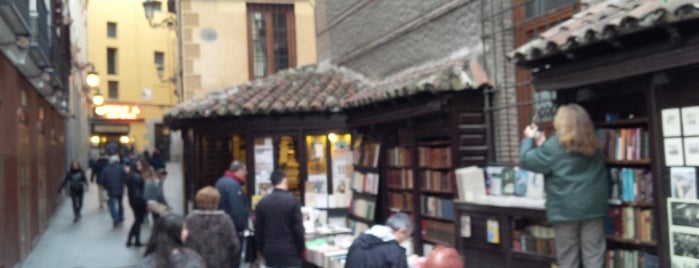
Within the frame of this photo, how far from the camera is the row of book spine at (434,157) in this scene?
885 cm

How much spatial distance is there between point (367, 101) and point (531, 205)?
13.3ft

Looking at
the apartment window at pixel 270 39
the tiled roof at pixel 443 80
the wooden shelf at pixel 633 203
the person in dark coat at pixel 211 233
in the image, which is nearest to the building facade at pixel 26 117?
the person in dark coat at pixel 211 233

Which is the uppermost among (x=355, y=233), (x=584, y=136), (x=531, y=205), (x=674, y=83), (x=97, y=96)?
(x=97, y=96)

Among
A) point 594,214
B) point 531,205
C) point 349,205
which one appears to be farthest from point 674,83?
point 349,205

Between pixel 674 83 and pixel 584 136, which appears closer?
pixel 674 83

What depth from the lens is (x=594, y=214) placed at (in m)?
5.74

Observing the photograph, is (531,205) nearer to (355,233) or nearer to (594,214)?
(594,214)

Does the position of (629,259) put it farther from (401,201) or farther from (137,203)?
(137,203)

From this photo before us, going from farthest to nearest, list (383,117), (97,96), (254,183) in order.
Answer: (97,96) < (254,183) < (383,117)

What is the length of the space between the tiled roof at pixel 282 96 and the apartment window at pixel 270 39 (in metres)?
2.46

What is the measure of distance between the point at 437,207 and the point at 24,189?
7.83m

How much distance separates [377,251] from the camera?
494cm

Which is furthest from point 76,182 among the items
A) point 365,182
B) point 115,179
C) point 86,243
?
point 365,182

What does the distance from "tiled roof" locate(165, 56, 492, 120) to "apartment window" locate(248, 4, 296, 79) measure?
229cm
